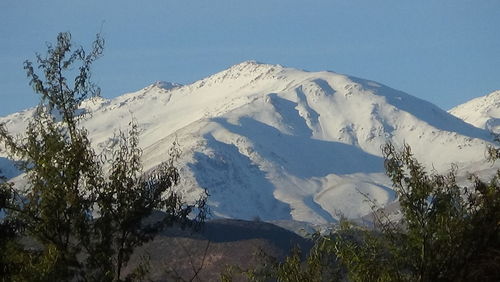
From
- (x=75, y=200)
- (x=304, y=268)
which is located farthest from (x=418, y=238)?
(x=75, y=200)

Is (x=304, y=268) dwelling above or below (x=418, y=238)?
below

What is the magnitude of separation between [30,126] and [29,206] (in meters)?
2.60

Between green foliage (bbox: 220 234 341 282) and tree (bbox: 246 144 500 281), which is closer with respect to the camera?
tree (bbox: 246 144 500 281)

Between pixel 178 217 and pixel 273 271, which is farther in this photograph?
pixel 178 217

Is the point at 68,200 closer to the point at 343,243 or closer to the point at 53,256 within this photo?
the point at 53,256

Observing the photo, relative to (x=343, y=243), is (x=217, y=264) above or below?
below

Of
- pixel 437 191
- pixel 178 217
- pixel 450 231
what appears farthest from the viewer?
pixel 178 217

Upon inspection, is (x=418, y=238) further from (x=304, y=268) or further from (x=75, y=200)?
(x=75, y=200)

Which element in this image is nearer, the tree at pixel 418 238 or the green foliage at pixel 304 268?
the tree at pixel 418 238

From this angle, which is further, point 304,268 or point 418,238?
point 304,268

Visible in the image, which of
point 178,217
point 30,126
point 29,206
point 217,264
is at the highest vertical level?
point 30,126

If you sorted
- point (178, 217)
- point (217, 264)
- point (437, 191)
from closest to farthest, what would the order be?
point (437, 191) → point (178, 217) → point (217, 264)

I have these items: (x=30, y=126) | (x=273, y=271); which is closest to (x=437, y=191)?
(x=273, y=271)

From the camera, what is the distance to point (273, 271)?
26656mm
